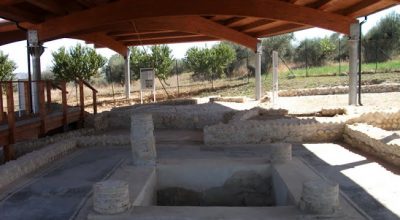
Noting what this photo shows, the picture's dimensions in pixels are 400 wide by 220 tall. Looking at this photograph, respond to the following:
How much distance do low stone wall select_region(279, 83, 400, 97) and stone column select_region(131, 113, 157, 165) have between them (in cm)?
1699

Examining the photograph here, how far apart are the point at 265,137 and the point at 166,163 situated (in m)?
3.77

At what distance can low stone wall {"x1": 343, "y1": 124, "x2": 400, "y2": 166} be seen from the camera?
7699 mm

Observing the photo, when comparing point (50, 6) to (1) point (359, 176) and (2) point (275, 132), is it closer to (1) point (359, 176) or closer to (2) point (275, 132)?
(2) point (275, 132)

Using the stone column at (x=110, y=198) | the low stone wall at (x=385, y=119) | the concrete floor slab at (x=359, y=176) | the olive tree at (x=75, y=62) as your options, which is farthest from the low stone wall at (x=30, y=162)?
the olive tree at (x=75, y=62)

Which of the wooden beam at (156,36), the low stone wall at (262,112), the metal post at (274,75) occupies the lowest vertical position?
the low stone wall at (262,112)

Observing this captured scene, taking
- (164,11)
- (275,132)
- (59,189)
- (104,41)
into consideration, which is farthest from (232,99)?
(59,189)

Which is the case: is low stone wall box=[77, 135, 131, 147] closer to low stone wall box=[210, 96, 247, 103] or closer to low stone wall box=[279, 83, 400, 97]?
low stone wall box=[210, 96, 247, 103]

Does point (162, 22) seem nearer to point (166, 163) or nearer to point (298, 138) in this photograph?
point (298, 138)

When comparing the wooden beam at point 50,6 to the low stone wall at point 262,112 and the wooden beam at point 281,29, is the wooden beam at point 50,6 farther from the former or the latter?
the wooden beam at point 281,29

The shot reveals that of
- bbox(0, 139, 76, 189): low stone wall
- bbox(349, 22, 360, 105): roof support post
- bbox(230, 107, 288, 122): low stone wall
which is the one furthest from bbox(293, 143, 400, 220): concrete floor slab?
bbox(349, 22, 360, 105): roof support post

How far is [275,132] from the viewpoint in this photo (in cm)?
1008

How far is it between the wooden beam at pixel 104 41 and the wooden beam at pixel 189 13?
5.52 metres

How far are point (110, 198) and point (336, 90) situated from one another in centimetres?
1992

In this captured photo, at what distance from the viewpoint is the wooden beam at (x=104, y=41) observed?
816 inches
